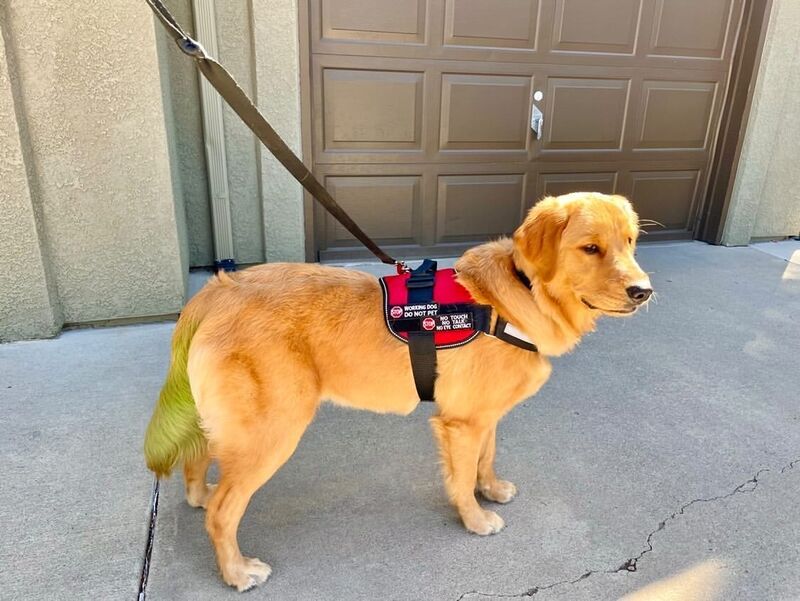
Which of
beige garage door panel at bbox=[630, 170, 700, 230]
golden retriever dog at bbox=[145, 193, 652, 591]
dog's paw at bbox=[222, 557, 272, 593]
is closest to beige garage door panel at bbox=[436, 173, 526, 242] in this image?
beige garage door panel at bbox=[630, 170, 700, 230]

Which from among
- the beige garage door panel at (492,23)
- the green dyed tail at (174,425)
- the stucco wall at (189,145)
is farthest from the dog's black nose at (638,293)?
the beige garage door panel at (492,23)

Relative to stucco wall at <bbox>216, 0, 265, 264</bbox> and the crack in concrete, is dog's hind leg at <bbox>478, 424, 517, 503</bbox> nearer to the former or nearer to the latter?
the crack in concrete

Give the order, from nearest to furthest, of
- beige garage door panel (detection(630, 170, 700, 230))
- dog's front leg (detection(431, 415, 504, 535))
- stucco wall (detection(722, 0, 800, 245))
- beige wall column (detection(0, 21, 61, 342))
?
dog's front leg (detection(431, 415, 504, 535))
beige wall column (detection(0, 21, 61, 342))
stucco wall (detection(722, 0, 800, 245))
beige garage door panel (detection(630, 170, 700, 230))

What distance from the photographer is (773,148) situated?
256 inches

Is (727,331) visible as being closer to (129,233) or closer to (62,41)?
(129,233)

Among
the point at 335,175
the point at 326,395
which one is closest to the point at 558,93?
the point at 335,175

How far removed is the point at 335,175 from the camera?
17.7ft

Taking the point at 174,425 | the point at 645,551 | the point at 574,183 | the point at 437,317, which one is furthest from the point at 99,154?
the point at 574,183

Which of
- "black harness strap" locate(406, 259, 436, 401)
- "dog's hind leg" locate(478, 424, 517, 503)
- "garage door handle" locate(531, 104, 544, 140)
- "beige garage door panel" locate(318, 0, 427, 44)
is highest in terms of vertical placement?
"beige garage door panel" locate(318, 0, 427, 44)

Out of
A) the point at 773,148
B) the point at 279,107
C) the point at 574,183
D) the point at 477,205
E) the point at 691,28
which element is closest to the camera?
the point at 279,107

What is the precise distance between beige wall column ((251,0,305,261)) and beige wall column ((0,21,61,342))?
1.88m

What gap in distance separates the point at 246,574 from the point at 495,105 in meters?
4.92

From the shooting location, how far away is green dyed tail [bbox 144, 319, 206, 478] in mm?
2199

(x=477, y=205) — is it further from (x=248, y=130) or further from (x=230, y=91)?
(x=230, y=91)
